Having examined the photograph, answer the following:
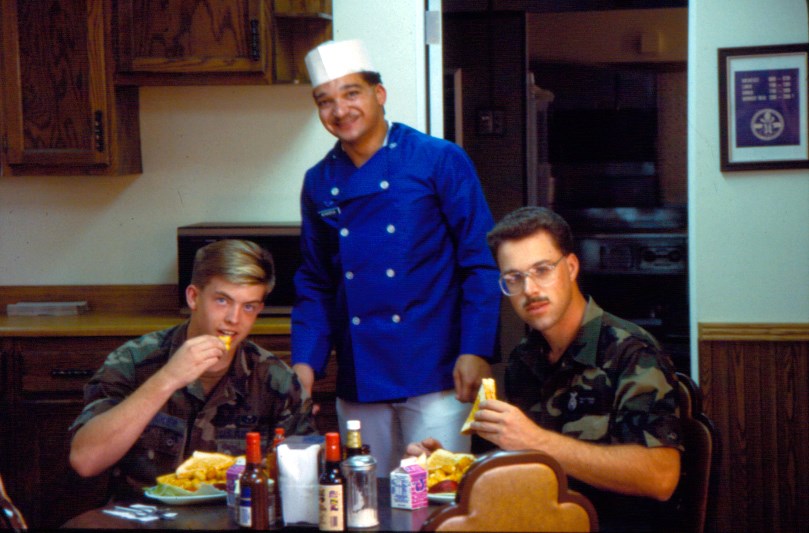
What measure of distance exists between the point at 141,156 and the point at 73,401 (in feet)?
3.51

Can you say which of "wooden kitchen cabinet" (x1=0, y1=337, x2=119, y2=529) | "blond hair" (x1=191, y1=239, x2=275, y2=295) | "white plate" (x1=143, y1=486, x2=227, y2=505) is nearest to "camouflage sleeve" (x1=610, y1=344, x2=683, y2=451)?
"white plate" (x1=143, y1=486, x2=227, y2=505)

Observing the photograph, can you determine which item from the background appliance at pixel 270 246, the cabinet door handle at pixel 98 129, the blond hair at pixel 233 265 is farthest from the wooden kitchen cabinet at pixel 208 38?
the blond hair at pixel 233 265

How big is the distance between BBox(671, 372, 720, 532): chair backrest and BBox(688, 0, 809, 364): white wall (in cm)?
172

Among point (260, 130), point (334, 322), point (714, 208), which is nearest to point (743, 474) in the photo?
point (714, 208)

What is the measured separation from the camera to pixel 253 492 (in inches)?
68.7

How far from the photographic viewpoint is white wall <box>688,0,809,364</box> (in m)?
3.65

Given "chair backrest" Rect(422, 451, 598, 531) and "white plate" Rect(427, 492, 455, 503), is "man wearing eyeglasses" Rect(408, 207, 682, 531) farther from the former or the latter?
"chair backrest" Rect(422, 451, 598, 531)

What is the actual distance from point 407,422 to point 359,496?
3.57 feet

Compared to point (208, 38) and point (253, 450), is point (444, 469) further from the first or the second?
point (208, 38)

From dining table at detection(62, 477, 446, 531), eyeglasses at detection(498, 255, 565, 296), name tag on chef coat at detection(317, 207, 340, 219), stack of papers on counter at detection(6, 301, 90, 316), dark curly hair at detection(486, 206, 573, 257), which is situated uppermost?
name tag on chef coat at detection(317, 207, 340, 219)

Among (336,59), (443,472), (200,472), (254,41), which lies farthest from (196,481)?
(254,41)

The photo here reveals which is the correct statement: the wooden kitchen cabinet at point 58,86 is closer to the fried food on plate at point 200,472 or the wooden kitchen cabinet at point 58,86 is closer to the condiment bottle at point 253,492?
the fried food on plate at point 200,472

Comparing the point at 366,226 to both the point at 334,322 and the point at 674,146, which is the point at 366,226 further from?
the point at 674,146

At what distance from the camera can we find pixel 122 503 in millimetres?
1929
